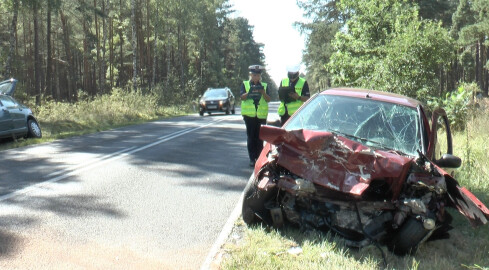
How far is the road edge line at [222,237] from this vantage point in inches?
171

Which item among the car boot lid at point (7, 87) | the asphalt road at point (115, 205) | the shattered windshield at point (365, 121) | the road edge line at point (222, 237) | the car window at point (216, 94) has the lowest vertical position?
the road edge line at point (222, 237)

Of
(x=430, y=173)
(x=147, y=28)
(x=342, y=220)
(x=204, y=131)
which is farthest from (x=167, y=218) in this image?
(x=147, y=28)

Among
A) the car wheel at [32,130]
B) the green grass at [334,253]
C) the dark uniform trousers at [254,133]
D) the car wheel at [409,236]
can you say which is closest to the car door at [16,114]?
the car wheel at [32,130]

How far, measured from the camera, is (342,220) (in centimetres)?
465

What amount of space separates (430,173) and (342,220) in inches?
35.9

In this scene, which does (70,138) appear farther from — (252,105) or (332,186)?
(332,186)

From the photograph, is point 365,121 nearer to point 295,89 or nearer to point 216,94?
point 295,89

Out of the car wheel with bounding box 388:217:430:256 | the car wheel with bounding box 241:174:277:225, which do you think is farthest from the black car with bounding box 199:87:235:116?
the car wheel with bounding box 388:217:430:256

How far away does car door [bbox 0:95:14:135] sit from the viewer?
13.2 meters

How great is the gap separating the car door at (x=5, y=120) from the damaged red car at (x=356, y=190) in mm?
10362

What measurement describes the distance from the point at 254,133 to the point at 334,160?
4592 millimetres

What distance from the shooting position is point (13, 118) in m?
13.8

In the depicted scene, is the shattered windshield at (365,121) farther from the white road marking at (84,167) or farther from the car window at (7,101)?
the car window at (7,101)

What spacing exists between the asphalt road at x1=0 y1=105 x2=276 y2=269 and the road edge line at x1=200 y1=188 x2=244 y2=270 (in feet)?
0.20
